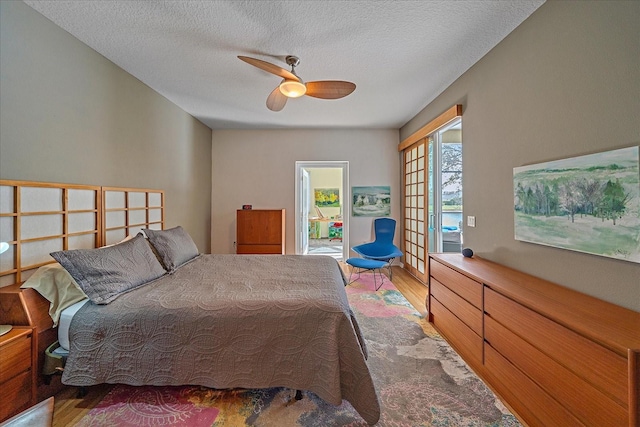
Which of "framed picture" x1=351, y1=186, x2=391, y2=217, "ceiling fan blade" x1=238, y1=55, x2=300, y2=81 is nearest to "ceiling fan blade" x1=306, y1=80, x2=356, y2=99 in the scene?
"ceiling fan blade" x1=238, y1=55, x2=300, y2=81

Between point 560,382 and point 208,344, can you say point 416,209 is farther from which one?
point 208,344

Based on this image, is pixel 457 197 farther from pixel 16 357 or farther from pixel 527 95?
pixel 16 357

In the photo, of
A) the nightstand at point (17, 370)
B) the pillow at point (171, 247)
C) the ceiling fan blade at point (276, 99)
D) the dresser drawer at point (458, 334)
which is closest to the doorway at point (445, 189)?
the dresser drawer at point (458, 334)

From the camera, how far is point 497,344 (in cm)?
176

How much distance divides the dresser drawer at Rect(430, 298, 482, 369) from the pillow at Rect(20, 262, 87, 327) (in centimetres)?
275

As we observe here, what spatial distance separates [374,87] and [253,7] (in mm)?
1746

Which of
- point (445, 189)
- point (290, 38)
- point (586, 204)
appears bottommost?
point (586, 204)

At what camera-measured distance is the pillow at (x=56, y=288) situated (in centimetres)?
166

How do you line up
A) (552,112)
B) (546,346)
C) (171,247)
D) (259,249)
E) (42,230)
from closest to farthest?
1. (546,346)
2. (552,112)
3. (42,230)
4. (171,247)
5. (259,249)

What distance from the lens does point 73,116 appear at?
2.22 meters

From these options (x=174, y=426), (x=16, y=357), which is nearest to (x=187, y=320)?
(x=174, y=426)

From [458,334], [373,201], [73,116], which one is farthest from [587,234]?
[73,116]

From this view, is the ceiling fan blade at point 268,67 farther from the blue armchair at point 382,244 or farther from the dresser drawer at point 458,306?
the blue armchair at point 382,244

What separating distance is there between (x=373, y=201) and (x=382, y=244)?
0.92m
